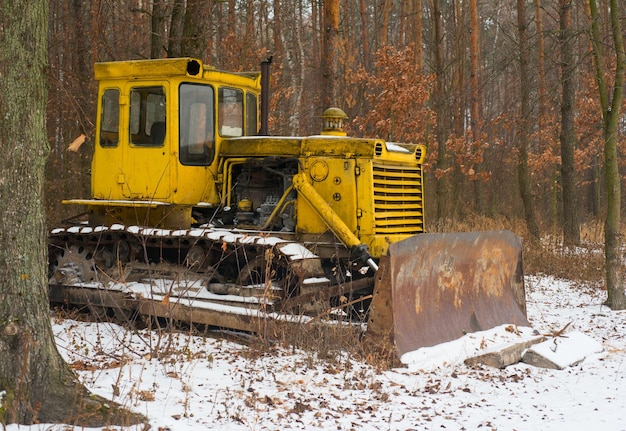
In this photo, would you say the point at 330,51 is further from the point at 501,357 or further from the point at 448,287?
the point at 501,357

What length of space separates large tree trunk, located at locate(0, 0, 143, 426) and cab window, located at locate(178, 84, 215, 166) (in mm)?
4048

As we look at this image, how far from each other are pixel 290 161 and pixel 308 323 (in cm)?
232

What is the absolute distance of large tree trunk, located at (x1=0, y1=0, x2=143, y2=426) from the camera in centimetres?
488

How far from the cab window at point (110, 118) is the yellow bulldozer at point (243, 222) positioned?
0.02 m

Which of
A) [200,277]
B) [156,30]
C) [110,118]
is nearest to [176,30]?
[156,30]

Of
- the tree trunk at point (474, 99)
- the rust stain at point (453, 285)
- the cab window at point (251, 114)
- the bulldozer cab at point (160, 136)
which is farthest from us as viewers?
the tree trunk at point (474, 99)

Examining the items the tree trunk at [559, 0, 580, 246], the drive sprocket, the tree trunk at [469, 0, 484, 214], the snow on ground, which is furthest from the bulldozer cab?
the tree trunk at [469, 0, 484, 214]

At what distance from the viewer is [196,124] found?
9375 millimetres

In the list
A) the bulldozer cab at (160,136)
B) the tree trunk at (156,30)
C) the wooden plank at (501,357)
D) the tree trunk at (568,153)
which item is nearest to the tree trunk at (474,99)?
the tree trunk at (568,153)

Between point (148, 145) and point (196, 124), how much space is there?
2.08ft

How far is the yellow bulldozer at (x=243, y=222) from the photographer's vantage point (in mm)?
8227

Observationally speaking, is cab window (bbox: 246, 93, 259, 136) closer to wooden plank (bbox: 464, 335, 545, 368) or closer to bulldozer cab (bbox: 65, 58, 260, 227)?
bulldozer cab (bbox: 65, 58, 260, 227)

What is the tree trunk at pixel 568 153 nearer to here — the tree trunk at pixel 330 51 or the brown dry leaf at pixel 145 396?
the tree trunk at pixel 330 51

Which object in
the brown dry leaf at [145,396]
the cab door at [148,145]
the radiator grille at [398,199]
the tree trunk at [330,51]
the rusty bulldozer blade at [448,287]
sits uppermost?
the tree trunk at [330,51]
